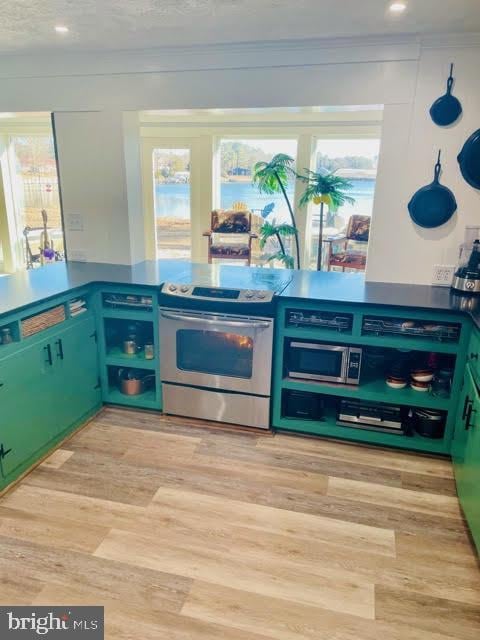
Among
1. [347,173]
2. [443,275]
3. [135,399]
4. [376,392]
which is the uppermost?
[347,173]

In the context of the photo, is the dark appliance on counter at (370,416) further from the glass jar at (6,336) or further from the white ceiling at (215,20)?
the white ceiling at (215,20)

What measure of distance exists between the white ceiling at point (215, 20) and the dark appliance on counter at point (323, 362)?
1.72m

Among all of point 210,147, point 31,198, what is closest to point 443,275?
point 210,147

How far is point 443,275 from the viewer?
288 centimetres

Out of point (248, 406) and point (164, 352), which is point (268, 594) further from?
point (164, 352)

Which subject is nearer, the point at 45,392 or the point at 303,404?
the point at 45,392

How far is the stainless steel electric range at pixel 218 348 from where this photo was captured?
270 cm

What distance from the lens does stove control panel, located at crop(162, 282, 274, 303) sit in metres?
2.65

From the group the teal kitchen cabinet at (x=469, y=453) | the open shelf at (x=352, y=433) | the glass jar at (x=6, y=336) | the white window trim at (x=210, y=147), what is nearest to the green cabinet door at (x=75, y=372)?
the glass jar at (x=6, y=336)

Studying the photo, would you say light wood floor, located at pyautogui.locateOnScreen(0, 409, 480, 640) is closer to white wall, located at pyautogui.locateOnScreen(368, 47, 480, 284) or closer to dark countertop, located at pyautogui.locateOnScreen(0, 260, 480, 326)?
dark countertop, located at pyautogui.locateOnScreen(0, 260, 480, 326)

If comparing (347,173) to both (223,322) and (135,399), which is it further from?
(135,399)

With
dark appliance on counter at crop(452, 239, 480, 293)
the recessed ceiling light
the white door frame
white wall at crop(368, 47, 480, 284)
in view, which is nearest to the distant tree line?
the white door frame

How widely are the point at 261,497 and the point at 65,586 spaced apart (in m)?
0.96

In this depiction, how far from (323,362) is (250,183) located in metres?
3.97
